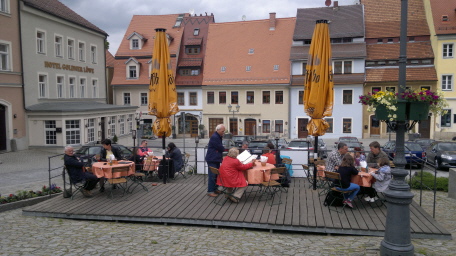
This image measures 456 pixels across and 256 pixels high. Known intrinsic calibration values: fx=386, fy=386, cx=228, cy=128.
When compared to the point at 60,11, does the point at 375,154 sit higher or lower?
lower

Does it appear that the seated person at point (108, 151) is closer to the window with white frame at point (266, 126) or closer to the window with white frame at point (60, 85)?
the window with white frame at point (60, 85)

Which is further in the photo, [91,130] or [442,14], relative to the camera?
[442,14]

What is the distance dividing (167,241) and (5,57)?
22.7m

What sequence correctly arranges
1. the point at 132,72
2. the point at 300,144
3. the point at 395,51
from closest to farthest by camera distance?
1. the point at 300,144
2. the point at 395,51
3. the point at 132,72

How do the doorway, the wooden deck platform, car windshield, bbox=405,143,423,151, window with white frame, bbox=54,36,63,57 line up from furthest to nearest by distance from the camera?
the doorway < window with white frame, bbox=54,36,63,57 < car windshield, bbox=405,143,423,151 < the wooden deck platform

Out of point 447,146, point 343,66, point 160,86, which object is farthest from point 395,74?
Answer: point 160,86

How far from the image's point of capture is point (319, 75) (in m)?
9.46

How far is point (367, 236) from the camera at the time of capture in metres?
7.32

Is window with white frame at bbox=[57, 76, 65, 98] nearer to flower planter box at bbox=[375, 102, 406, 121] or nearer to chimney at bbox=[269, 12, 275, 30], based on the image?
chimney at bbox=[269, 12, 275, 30]

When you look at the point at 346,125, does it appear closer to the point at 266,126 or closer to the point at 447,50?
the point at 266,126

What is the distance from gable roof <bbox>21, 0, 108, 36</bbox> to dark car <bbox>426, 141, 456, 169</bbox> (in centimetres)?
2634

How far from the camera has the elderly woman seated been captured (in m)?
9.05

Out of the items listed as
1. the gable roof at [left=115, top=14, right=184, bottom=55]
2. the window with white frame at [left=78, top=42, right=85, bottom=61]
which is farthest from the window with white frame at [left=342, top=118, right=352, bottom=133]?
the window with white frame at [left=78, top=42, right=85, bottom=61]

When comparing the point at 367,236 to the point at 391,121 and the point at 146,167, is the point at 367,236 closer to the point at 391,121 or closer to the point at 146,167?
the point at 391,121
